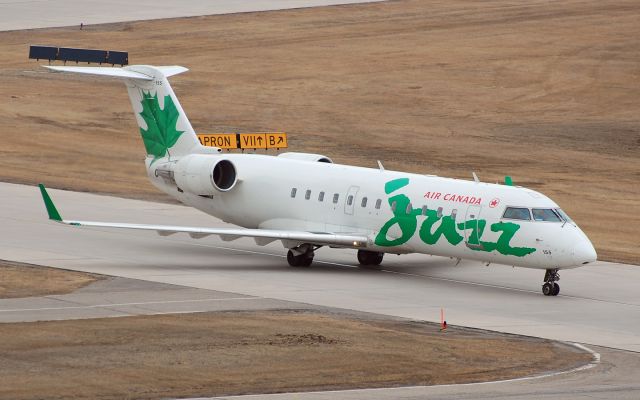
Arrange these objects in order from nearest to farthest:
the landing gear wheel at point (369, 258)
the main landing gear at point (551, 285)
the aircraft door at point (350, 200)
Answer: the main landing gear at point (551, 285) → the aircraft door at point (350, 200) → the landing gear wheel at point (369, 258)

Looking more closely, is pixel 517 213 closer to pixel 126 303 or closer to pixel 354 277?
pixel 354 277

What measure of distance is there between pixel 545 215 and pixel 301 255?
22.0ft

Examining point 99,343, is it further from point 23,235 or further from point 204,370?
point 23,235

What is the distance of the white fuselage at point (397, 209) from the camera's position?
3550 centimetres

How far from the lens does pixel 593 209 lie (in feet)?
172

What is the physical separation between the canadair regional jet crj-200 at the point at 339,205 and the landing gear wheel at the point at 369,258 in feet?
0.17

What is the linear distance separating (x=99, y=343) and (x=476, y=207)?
38.5ft

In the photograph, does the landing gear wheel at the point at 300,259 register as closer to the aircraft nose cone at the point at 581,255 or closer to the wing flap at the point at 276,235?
the wing flap at the point at 276,235

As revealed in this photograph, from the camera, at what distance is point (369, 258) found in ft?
131

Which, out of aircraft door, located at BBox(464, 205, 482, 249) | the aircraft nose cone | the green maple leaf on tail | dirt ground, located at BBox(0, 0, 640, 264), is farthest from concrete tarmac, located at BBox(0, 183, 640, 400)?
dirt ground, located at BBox(0, 0, 640, 264)

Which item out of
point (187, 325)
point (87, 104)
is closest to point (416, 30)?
point (87, 104)

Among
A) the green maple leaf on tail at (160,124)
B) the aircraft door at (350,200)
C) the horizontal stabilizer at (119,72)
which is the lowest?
the aircraft door at (350,200)

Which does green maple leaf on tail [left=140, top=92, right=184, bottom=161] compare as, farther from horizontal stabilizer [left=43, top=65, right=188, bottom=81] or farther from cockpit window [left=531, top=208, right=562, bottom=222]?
cockpit window [left=531, top=208, right=562, bottom=222]

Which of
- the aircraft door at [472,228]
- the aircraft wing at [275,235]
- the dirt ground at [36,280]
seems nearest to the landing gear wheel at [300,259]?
the aircraft wing at [275,235]
